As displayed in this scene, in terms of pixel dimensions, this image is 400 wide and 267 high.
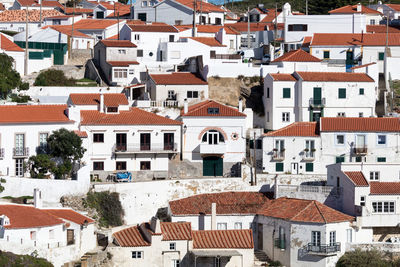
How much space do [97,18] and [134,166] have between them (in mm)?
40987

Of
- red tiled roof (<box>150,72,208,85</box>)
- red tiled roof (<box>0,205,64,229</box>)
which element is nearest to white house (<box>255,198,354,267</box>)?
red tiled roof (<box>0,205,64,229</box>)

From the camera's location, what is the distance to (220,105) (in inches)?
2810

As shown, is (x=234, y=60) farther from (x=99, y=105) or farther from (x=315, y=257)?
(x=315, y=257)

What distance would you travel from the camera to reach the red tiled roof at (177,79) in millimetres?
75375

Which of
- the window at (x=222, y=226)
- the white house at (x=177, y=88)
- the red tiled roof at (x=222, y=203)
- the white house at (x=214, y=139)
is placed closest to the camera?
the window at (x=222, y=226)

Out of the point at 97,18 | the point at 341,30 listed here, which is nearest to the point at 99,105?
the point at 341,30

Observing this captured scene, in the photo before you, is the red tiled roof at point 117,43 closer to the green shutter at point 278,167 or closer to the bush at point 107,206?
the green shutter at point 278,167

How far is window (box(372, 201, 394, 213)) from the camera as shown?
63125 millimetres

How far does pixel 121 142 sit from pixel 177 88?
8683 mm

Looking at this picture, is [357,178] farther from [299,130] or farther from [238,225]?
[299,130]

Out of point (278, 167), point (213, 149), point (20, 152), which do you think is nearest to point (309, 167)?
point (278, 167)

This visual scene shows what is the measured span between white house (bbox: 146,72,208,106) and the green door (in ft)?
18.3

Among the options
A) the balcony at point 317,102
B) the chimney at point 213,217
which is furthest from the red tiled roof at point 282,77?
the chimney at point 213,217

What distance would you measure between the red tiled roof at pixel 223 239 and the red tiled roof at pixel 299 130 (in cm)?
1085
